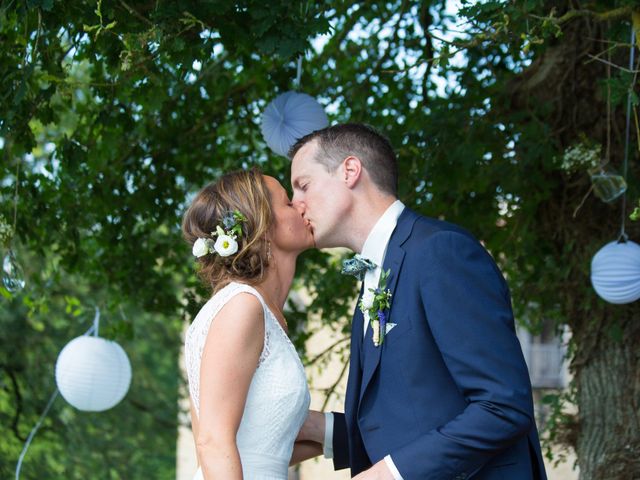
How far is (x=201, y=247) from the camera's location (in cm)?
330

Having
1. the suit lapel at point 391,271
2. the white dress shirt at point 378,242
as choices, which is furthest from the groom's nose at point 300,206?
the suit lapel at point 391,271

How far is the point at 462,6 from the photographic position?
13.1 ft

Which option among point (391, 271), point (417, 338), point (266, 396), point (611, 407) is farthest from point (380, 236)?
point (611, 407)

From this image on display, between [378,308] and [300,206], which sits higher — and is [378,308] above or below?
below

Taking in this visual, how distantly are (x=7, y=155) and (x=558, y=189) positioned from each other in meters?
3.34

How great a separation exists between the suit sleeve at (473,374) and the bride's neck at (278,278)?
31.9 inches

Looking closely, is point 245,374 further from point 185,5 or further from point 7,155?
point 7,155

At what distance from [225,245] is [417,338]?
2.47 ft

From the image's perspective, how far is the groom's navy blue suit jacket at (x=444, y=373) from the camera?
2.64 meters

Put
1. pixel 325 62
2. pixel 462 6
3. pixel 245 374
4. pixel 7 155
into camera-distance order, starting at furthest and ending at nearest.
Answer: pixel 325 62 < pixel 7 155 < pixel 462 6 < pixel 245 374

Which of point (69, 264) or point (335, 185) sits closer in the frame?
point (335, 185)

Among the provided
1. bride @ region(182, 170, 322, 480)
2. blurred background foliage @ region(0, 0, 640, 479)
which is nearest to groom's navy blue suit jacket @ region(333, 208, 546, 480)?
bride @ region(182, 170, 322, 480)

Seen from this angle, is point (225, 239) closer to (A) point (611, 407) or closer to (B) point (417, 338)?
(B) point (417, 338)

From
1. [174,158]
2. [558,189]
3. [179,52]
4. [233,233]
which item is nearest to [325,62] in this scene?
[174,158]
